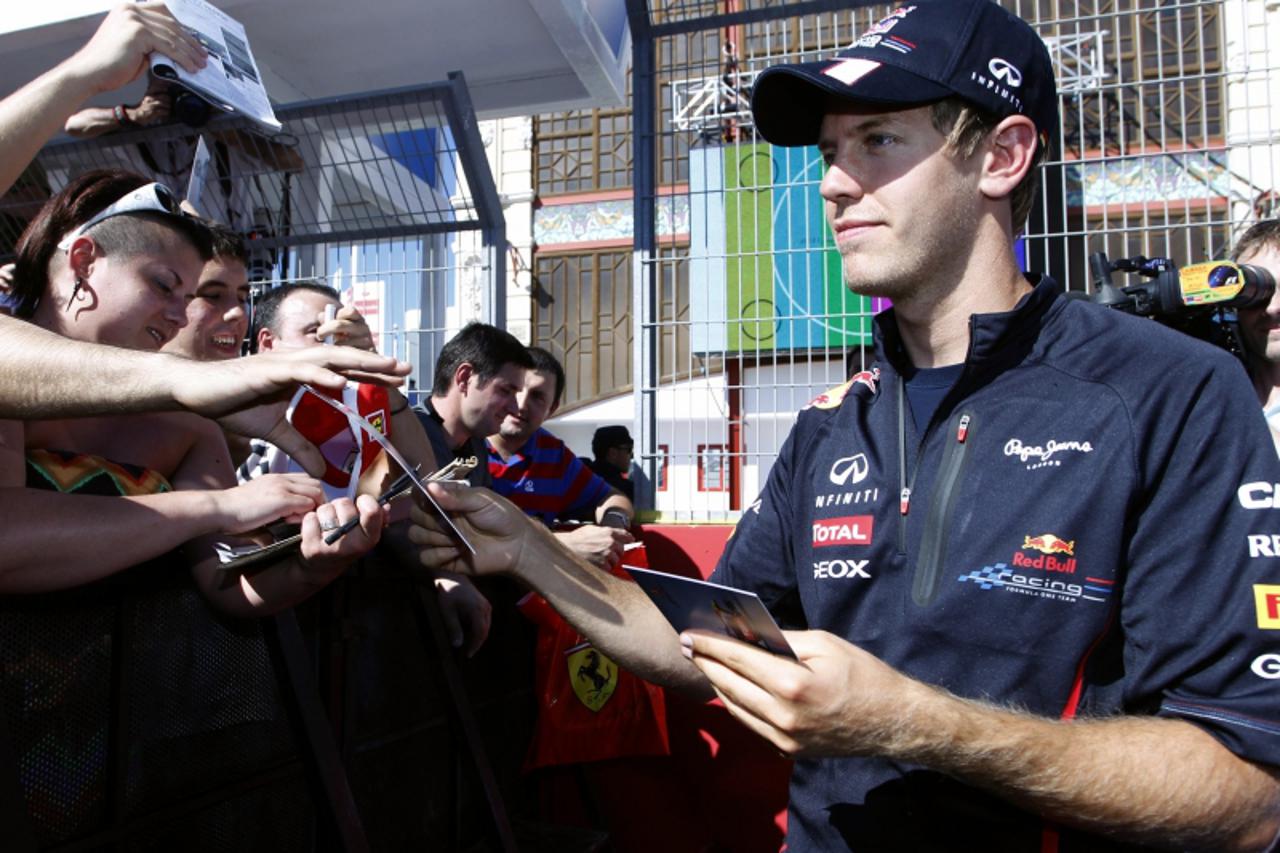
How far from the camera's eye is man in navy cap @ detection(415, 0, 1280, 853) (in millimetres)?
1233

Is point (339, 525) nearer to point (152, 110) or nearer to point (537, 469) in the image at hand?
point (537, 469)

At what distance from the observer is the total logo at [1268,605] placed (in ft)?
4.07

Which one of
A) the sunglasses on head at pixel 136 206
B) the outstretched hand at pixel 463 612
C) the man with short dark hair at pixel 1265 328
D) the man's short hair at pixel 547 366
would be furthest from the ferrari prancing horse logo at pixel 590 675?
the man with short dark hair at pixel 1265 328

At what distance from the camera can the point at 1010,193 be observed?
1647mm

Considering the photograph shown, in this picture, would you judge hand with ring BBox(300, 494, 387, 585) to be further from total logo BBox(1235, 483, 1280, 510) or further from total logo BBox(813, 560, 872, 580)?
total logo BBox(1235, 483, 1280, 510)

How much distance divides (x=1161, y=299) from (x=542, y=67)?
3.91 m

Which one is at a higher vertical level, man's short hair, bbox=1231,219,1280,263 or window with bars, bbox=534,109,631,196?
window with bars, bbox=534,109,631,196

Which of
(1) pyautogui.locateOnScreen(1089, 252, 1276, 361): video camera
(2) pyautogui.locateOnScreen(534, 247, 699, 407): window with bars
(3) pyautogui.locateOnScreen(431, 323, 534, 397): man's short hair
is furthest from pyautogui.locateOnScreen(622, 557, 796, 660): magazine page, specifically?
(2) pyautogui.locateOnScreen(534, 247, 699, 407): window with bars

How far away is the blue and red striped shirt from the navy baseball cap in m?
2.94

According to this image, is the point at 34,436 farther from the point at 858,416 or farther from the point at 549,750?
the point at 549,750

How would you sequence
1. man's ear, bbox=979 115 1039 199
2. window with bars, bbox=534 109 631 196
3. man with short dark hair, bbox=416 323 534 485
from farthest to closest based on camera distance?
window with bars, bbox=534 109 631 196 → man with short dark hair, bbox=416 323 534 485 → man's ear, bbox=979 115 1039 199

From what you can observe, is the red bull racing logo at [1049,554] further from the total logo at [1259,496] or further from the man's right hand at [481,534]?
the man's right hand at [481,534]

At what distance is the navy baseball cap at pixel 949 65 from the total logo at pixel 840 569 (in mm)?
694

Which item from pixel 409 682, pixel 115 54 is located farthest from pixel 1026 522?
pixel 115 54
